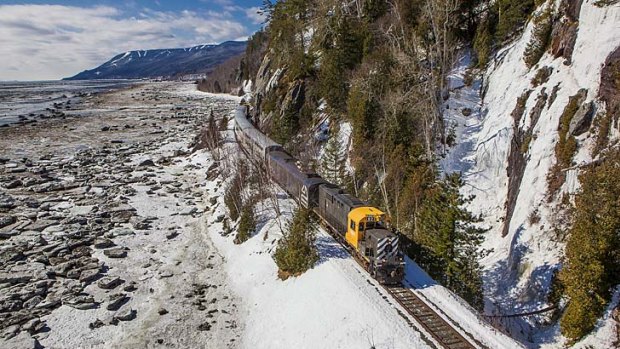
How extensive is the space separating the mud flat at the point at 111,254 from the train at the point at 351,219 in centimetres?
909

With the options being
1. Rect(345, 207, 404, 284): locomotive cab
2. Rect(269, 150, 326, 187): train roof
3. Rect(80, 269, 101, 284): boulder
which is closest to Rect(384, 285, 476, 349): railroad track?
Rect(345, 207, 404, 284): locomotive cab

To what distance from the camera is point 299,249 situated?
27.4m

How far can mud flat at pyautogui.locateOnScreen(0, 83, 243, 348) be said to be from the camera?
25.5m

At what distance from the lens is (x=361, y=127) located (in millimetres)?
42500

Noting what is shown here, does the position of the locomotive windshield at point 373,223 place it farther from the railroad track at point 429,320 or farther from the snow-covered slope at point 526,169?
the snow-covered slope at point 526,169

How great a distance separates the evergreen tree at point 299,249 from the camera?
27.3 meters

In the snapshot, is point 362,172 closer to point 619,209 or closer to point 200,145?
point 619,209

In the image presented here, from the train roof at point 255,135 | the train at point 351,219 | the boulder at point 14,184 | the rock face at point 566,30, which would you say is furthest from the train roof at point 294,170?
the boulder at point 14,184

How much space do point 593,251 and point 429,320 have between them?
834 centimetres

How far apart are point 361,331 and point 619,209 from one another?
13.3 m

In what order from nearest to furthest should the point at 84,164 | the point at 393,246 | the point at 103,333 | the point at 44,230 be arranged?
the point at 393,246, the point at 103,333, the point at 44,230, the point at 84,164

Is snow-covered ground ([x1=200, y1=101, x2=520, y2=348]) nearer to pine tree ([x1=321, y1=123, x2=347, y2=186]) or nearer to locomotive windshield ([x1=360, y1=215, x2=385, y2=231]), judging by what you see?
locomotive windshield ([x1=360, y1=215, x2=385, y2=231])

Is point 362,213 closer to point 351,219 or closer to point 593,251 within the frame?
point 351,219

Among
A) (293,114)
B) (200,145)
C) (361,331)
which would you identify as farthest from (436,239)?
(200,145)
